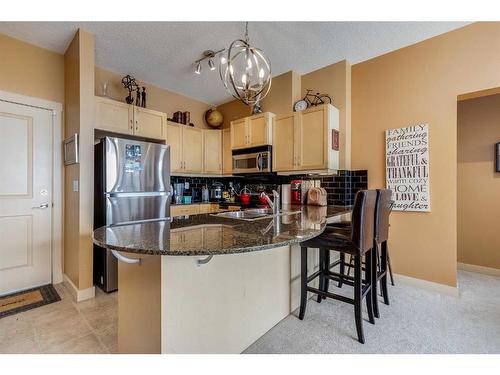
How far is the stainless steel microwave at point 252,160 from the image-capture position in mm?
3459

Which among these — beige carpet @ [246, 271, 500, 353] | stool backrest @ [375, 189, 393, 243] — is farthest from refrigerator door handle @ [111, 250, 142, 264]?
stool backrest @ [375, 189, 393, 243]

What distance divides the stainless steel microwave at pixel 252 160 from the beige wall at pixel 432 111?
1.29m

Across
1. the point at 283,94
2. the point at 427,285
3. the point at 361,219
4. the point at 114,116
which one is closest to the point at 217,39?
the point at 283,94

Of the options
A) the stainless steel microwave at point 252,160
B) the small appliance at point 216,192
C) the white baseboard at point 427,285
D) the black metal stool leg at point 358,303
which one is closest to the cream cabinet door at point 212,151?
the small appliance at point 216,192

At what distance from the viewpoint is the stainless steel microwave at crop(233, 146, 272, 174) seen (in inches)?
136

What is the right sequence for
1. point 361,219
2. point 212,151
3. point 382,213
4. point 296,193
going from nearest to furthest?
point 361,219, point 382,213, point 296,193, point 212,151

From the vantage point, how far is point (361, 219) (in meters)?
1.71

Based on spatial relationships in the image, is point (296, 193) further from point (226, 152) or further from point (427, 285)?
point (427, 285)

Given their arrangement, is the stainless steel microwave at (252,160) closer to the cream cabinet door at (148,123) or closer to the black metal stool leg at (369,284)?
the cream cabinet door at (148,123)

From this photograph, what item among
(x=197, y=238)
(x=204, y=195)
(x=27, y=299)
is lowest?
(x=27, y=299)

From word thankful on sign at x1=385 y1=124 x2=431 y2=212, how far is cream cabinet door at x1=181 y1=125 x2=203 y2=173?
2.71 metres

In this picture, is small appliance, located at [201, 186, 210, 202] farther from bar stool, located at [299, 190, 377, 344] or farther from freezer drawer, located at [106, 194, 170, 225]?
bar stool, located at [299, 190, 377, 344]

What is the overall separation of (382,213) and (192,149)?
2.88 meters
